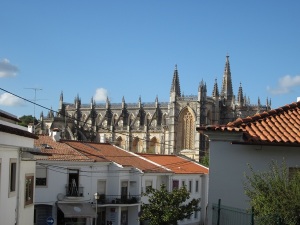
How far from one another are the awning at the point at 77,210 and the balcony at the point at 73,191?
1.79 ft

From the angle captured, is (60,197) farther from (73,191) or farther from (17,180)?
(17,180)

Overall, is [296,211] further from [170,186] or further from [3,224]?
[170,186]

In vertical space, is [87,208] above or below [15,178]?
below

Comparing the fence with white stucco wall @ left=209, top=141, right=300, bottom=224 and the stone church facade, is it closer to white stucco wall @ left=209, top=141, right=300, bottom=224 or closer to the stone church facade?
white stucco wall @ left=209, top=141, right=300, bottom=224

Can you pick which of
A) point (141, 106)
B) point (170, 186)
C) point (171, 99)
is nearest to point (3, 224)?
point (170, 186)

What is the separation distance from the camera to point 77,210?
35594 millimetres

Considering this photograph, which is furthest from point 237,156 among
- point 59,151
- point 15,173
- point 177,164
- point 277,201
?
point 177,164

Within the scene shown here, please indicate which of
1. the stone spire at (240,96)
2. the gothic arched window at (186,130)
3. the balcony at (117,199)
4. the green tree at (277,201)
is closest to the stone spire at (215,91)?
the stone spire at (240,96)

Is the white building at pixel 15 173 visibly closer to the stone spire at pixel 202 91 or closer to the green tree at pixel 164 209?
the green tree at pixel 164 209

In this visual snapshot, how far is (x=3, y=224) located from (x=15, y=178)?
1657 mm

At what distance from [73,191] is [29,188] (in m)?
19.2

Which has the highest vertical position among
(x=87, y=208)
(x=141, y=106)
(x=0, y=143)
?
(x=141, y=106)

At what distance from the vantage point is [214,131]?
14789mm

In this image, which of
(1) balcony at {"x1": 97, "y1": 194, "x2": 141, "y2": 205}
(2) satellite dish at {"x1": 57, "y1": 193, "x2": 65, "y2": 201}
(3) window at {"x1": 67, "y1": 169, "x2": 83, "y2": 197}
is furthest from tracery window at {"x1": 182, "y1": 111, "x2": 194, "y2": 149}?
(2) satellite dish at {"x1": 57, "y1": 193, "x2": 65, "y2": 201}
